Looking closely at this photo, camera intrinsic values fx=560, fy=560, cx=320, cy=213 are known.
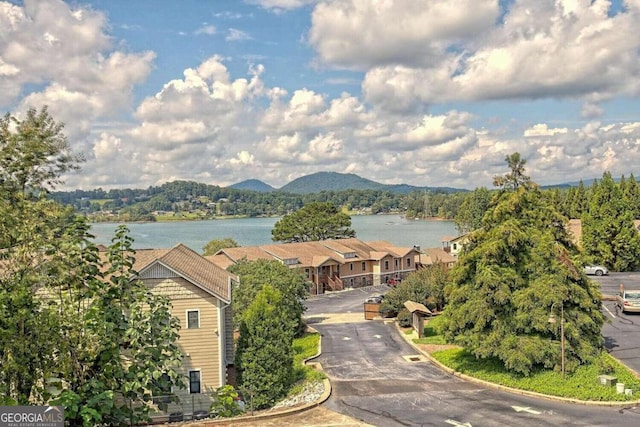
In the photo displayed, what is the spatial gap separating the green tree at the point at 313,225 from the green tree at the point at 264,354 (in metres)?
59.5

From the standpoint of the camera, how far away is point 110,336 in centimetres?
998

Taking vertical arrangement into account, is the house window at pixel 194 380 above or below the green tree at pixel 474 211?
below

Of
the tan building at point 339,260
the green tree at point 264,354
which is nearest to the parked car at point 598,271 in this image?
the tan building at point 339,260

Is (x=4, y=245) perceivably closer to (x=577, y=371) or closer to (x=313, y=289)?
(x=577, y=371)

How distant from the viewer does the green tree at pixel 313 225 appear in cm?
8469

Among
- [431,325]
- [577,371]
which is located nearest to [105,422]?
[577,371]

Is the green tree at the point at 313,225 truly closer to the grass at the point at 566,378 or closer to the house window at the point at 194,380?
the grass at the point at 566,378

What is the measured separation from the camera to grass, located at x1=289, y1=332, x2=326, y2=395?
2463 centimetres

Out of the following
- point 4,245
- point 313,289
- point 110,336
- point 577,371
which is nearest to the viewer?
point 110,336

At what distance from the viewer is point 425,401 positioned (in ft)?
68.0

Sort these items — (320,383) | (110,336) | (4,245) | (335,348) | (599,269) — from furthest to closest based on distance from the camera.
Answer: (599,269)
(335,348)
(320,383)
(4,245)
(110,336)

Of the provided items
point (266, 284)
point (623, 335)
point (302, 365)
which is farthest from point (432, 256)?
point (302, 365)

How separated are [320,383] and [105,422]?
1461 centimetres

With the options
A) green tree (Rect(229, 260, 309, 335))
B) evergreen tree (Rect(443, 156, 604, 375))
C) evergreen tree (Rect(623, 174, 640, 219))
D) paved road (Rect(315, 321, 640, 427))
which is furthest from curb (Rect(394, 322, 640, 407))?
evergreen tree (Rect(623, 174, 640, 219))
